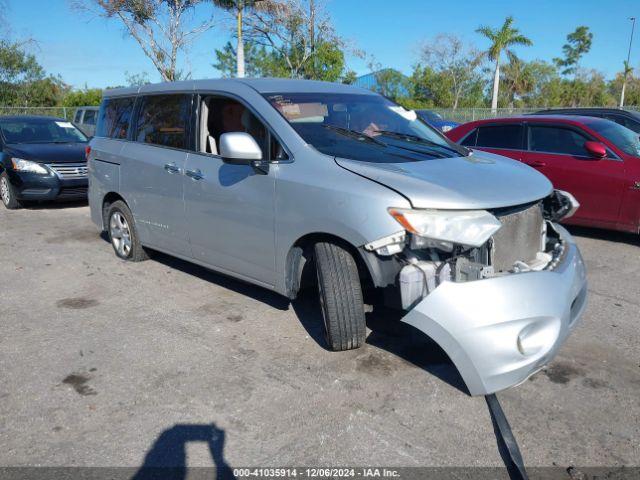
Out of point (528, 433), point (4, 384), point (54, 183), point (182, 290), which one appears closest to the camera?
point (528, 433)

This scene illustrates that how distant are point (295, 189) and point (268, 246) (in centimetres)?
53

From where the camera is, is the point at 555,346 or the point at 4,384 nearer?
the point at 555,346

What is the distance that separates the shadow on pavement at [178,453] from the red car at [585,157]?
18.5ft

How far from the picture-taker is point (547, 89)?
52.2 m

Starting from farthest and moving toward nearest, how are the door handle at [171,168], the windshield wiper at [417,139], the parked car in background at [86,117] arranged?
the parked car in background at [86,117], the door handle at [171,168], the windshield wiper at [417,139]

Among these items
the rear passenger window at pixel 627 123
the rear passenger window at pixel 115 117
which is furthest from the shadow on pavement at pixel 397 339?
the rear passenger window at pixel 627 123

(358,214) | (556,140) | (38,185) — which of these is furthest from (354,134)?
(38,185)

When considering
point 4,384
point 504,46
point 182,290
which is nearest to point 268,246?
point 182,290

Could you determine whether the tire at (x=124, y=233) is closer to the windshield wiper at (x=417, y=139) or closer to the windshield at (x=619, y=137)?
the windshield wiper at (x=417, y=139)

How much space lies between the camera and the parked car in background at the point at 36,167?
9273mm

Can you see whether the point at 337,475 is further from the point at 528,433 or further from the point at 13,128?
the point at 13,128

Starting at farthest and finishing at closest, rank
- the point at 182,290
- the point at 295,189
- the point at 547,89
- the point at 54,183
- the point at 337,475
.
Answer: the point at 547,89, the point at 54,183, the point at 182,290, the point at 295,189, the point at 337,475

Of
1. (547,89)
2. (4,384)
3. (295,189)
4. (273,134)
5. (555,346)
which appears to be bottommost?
(4,384)

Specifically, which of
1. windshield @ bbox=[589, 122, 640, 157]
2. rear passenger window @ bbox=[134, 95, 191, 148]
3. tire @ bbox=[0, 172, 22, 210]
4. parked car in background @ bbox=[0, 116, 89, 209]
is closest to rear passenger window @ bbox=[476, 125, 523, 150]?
windshield @ bbox=[589, 122, 640, 157]
